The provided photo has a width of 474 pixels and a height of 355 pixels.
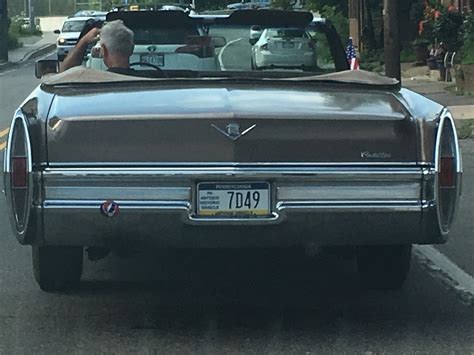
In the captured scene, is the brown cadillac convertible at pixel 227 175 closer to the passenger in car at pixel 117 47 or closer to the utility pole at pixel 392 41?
the passenger in car at pixel 117 47

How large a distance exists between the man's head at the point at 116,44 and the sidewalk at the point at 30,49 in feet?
116

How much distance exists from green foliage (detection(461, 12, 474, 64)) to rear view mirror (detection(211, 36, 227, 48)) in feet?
51.2

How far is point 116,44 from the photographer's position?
7.13m

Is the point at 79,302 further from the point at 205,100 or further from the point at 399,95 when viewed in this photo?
the point at 399,95

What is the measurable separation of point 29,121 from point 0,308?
131cm

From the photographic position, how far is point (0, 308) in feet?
21.1

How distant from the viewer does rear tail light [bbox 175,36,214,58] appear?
776cm

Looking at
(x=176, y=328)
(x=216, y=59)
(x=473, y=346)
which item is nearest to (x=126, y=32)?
(x=216, y=59)

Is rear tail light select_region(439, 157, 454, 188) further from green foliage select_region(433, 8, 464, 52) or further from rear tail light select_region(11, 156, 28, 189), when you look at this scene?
green foliage select_region(433, 8, 464, 52)

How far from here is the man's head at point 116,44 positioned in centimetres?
708

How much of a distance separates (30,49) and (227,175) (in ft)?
166

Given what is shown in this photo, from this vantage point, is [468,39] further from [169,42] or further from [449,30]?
[169,42]

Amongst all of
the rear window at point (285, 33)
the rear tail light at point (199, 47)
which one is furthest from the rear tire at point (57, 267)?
the rear window at point (285, 33)

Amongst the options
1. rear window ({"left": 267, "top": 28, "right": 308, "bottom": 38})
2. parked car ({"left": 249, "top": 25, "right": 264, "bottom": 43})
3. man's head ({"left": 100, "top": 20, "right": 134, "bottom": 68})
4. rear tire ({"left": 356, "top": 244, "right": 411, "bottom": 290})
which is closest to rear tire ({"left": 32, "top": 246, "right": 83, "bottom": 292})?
man's head ({"left": 100, "top": 20, "right": 134, "bottom": 68})
